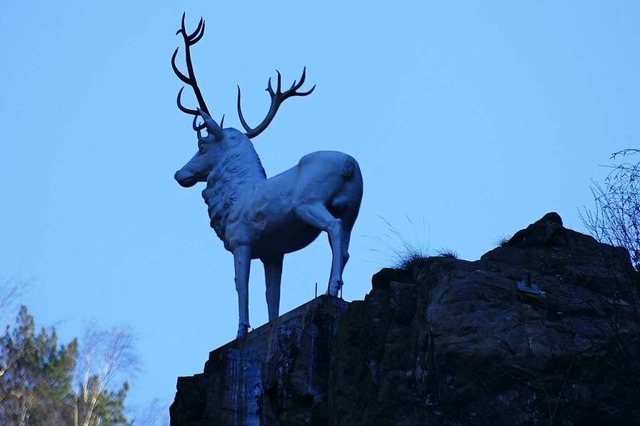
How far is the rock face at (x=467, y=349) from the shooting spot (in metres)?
12.0

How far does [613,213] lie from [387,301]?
7.04 ft

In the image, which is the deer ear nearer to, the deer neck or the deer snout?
the deer neck

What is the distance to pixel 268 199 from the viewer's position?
635 inches

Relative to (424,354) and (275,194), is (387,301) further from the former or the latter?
(275,194)

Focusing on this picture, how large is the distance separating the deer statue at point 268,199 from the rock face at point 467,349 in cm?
82

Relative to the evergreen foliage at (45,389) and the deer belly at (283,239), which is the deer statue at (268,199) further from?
the evergreen foliage at (45,389)

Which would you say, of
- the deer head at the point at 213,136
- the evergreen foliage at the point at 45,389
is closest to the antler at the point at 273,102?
the deer head at the point at 213,136

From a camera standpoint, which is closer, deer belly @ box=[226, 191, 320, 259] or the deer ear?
deer belly @ box=[226, 191, 320, 259]

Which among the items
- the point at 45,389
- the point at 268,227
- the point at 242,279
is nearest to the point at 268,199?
the point at 268,227

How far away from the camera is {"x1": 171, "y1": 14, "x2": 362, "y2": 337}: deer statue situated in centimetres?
1569

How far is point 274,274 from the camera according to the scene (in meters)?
16.8

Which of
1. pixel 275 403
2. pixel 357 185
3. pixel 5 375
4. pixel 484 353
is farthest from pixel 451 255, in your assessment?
pixel 5 375

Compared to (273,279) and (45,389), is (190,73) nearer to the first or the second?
(273,279)

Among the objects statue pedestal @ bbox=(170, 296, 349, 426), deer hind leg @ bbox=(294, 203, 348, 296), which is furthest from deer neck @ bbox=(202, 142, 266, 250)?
statue pedestal @ bbox=(170, 296, 349, 426)
